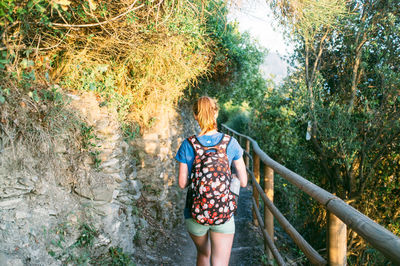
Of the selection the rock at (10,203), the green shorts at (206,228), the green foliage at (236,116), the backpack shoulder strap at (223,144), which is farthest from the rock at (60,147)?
the green foliage at (236,116)

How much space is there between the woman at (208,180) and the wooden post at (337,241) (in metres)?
0.74

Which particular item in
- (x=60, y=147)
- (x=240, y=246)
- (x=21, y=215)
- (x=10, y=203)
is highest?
(x=60, y=147)

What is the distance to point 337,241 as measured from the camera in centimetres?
170

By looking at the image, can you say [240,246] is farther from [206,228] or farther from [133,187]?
[206,228]

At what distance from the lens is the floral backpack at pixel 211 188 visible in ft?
6.97

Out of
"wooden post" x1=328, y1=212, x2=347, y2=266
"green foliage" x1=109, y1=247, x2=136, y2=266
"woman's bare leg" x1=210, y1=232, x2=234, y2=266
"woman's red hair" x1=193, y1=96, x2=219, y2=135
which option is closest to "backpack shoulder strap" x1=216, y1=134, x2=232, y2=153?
"woman's red hair" x1=193, y1=96, x2=219, y2=135

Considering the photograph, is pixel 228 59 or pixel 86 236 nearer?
pixel 86 236

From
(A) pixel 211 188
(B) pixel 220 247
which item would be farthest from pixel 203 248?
(A) pixel 211 188

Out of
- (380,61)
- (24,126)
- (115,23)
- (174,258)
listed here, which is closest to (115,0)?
(115,23)

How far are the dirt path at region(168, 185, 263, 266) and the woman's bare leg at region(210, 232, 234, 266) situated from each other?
1.49m

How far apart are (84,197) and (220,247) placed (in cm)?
155

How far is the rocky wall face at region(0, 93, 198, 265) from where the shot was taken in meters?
2.27

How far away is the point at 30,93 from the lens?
245cm

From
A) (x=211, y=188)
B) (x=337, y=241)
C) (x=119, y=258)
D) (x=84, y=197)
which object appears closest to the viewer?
(x=337, y=241)
